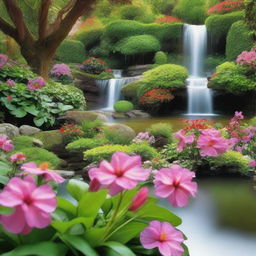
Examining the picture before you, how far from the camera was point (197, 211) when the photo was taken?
3420mm

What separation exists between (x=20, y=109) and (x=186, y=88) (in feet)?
21.3

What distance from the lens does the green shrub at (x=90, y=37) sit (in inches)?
724

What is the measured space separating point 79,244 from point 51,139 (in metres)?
5.15

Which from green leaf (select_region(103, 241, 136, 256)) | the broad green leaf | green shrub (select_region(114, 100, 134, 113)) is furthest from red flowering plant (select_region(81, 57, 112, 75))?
green leaf (select_region(103, 241, 136, 256))

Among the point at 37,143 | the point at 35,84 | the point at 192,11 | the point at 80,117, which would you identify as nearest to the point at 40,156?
the point at 37,143

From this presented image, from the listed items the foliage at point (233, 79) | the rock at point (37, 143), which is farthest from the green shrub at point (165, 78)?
the rock at point (37, 143)

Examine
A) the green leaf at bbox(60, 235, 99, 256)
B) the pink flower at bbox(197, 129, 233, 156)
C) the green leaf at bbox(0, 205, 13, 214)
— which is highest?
the pink flower at bbox(197, 129, 233, 156)

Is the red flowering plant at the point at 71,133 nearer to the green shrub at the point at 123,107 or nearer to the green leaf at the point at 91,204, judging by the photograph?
the green leaf at the point at 91,204

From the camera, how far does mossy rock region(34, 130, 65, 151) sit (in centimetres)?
595

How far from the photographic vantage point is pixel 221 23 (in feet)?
50.0

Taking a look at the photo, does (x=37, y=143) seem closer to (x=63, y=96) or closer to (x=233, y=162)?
(x=233, y=162)

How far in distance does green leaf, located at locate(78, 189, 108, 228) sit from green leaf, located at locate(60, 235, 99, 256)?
0.19ft

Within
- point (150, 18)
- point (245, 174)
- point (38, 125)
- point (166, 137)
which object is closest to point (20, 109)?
point (38, 125)

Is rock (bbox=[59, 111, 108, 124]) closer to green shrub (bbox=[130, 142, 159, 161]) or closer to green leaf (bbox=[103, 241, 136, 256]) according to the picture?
green shrub (bbox=[130, 142, 159, 161])
